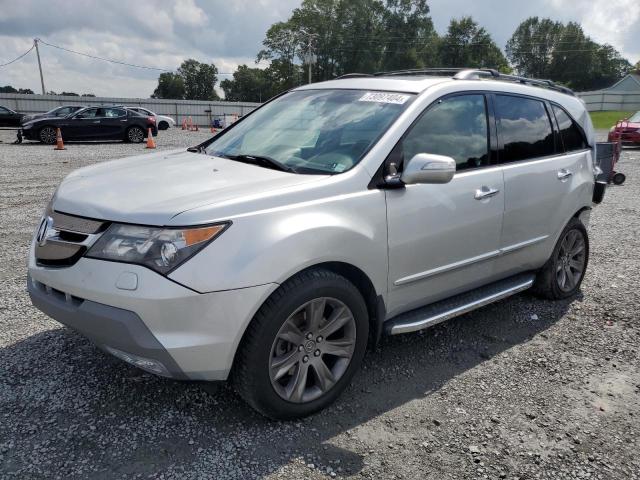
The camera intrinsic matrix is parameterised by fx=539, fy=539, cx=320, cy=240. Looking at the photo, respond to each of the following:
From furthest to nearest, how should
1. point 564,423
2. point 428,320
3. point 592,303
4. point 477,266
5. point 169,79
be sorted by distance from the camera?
point 169,79 < point 592,303 < point 477,266 < point 428,320 < point 564,423

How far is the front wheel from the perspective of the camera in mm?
20438

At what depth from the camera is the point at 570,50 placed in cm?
10488

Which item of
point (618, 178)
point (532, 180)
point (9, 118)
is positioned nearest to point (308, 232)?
point (532, 180)

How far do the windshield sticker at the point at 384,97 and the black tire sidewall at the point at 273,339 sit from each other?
1.30 metres

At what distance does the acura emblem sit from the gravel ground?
878mm

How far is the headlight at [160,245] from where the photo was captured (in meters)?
2.46

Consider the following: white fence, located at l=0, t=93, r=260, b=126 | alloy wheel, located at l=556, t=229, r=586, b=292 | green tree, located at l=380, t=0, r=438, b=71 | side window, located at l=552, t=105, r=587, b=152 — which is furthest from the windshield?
green tree, located at l=380, t=0, r=438, b=71

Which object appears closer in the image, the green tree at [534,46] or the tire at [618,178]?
the tire at [618,178]

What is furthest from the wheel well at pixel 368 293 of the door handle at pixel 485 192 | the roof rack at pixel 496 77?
the roof rack at pixel 496 77

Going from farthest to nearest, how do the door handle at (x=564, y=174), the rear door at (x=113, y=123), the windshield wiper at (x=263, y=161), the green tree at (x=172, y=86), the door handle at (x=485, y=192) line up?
the green tree at (x=172, y=86), the rear door at (x=113, y=123), the door handle at (x=564, y=174), the door handle at (x=485, y=192), the windshield wiper at (x=263, y=161)

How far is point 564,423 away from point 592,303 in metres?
2.18

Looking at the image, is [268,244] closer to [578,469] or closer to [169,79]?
[578,469]

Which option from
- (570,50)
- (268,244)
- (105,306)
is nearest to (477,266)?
(268,244)

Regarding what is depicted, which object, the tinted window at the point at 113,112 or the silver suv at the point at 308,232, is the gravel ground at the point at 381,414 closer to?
the silver suv at the point at 308,232
